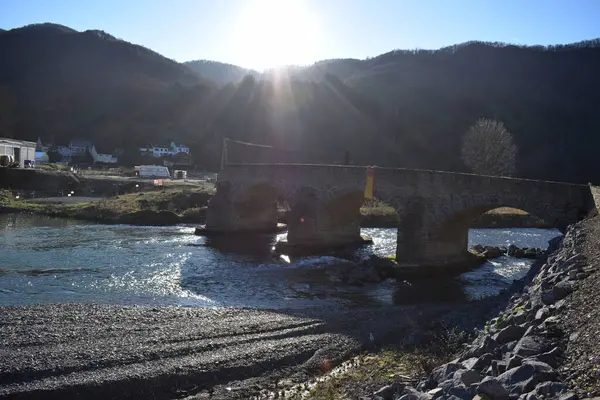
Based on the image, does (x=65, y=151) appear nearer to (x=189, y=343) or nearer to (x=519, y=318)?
(x=189, y=343)

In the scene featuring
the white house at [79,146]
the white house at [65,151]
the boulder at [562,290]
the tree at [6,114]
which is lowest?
the boulder at [562,290]

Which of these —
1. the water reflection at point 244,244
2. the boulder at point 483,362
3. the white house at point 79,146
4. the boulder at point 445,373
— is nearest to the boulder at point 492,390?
the boulder at point 483,362

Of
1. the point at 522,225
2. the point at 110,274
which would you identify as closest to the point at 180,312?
the point at 110,274

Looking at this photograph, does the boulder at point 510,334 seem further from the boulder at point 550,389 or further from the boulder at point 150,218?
the boulder at point 150,218

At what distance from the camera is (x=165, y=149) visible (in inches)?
3804

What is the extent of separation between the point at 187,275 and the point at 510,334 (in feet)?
49.7

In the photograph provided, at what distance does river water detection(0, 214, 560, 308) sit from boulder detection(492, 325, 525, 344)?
360 inches

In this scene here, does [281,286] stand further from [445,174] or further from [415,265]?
[445,174]

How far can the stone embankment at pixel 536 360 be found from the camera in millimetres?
4832

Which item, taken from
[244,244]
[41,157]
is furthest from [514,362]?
[41,157]

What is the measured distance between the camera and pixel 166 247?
88.3 ft

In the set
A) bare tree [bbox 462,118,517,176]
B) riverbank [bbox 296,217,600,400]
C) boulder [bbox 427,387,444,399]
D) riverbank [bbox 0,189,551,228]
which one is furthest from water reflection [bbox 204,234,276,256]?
bare tree [bbox 462,118,517,176]

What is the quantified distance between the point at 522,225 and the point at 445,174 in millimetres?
22658

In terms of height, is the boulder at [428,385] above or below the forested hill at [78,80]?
below
